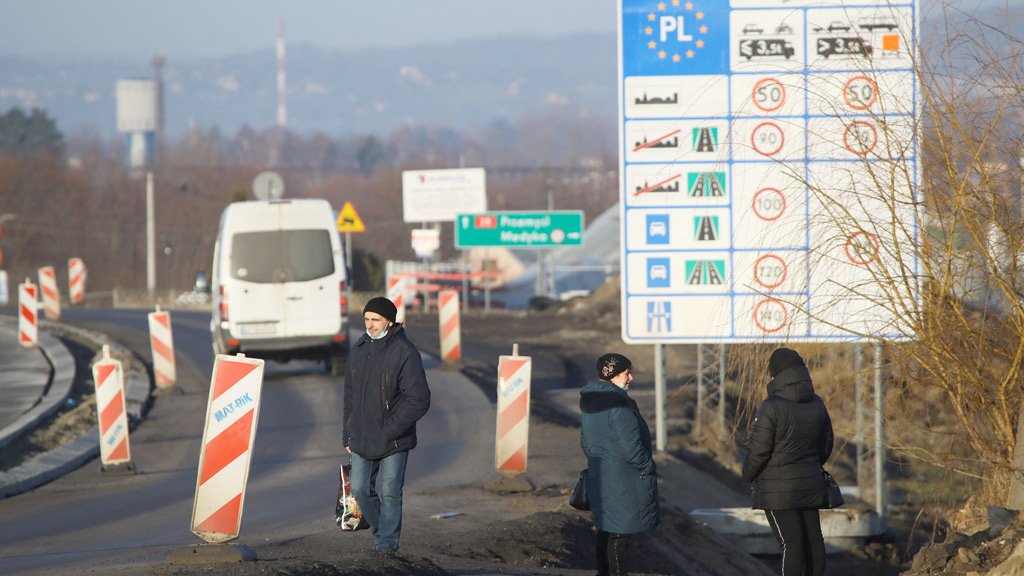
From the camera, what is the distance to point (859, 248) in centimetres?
689

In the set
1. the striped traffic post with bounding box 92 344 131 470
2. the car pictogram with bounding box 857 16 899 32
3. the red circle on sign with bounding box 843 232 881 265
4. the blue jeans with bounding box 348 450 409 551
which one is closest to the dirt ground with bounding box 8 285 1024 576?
the blue jeans with bounding box 348 450 409 551

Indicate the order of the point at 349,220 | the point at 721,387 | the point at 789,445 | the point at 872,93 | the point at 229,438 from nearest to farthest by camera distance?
the point at 789,445, the point at 229,438, the point at 872,93, the point at 721,387, the point at 349,220

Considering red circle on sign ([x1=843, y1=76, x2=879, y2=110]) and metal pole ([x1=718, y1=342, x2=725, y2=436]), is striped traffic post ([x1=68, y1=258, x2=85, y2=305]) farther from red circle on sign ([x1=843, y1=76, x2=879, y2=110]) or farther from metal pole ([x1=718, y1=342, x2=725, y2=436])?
red circle on sign ([x1=843, y1=76, x2=879, y2=110])

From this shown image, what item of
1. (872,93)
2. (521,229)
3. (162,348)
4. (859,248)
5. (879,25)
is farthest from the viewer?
(521,229)

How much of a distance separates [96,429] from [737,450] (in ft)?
30.4

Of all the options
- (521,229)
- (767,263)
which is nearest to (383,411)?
(767,263)

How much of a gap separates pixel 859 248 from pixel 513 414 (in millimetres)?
4689

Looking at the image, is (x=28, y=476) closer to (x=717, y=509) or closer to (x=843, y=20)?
(x=717, y=509)

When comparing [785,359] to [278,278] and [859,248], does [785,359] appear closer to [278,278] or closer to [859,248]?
[859,248]

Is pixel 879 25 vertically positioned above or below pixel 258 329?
above

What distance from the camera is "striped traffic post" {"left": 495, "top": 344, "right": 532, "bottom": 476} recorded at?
1070 cm

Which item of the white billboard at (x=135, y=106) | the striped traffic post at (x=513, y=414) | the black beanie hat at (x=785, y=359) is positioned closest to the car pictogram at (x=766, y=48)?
the striped traffic post at (x=513, y=414)

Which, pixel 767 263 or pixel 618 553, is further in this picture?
pixel 767 263

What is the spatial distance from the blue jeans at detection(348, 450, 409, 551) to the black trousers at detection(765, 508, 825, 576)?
2239 millimetres
